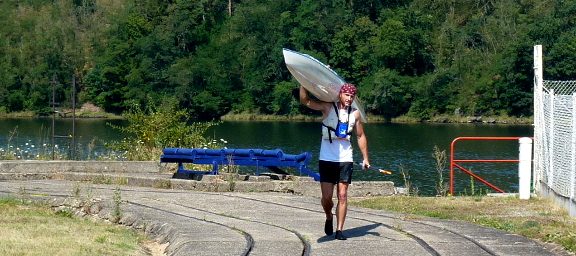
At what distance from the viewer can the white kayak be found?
45.7 ft

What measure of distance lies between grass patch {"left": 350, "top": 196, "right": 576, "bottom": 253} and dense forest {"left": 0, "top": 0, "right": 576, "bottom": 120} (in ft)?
223

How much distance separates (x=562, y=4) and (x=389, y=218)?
262ft

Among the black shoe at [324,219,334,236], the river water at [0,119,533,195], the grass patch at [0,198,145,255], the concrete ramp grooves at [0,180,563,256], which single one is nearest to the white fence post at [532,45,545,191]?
the river water at [0,119,533,195]

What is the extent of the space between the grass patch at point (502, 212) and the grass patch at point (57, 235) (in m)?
4.91

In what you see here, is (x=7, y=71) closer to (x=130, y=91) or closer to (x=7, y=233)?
(x=130, y=91)

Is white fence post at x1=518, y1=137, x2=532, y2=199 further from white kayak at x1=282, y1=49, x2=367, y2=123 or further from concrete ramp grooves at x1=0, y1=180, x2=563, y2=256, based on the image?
white kayak at x1=282, y1=49, x2=367, y2=123

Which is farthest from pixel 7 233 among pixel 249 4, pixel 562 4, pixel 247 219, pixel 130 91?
pixel 249 4

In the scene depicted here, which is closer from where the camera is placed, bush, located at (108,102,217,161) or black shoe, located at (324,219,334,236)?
black shoe, located at (324,219,334,236)

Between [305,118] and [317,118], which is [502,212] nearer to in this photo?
[317,118]

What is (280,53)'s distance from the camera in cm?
10969

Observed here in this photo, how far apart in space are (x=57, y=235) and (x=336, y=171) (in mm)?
3924

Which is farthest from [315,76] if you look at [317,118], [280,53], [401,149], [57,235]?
[280,53]

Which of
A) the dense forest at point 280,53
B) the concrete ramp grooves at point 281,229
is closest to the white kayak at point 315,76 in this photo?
the concrete ramp grooves at point 281,229

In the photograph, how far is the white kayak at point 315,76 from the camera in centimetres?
1394
